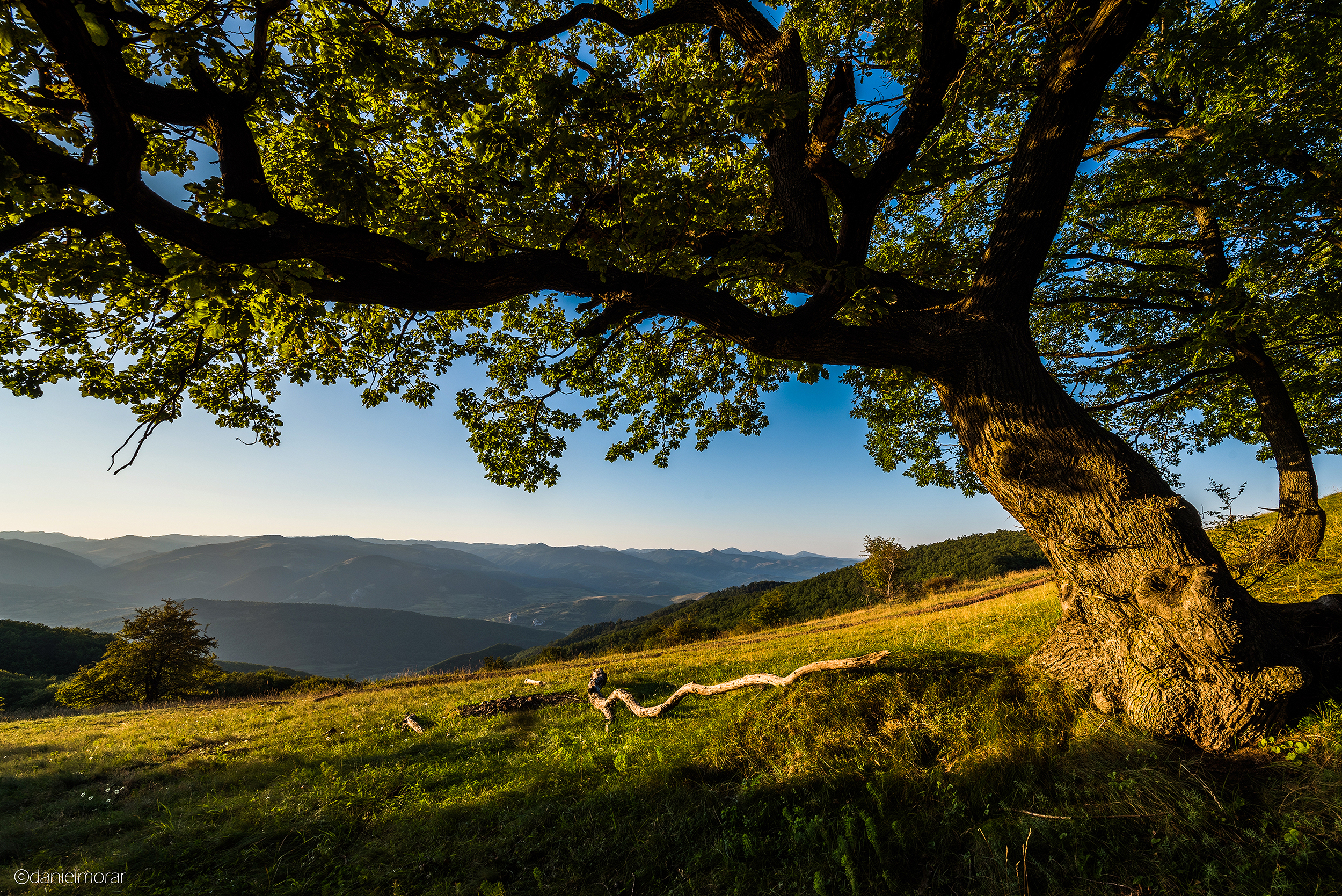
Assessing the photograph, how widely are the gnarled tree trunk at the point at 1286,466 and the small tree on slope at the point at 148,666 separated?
140ft

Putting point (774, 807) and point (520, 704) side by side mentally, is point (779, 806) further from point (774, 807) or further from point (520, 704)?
point (520, 704)

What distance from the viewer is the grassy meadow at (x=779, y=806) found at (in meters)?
2.72

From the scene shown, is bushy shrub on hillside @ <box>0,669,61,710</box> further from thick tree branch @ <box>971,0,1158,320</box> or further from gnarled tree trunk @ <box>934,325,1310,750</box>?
thick tree branch @ <box>971,0,1158,320</box>

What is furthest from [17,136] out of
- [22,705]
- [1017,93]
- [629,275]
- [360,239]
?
[22,705]

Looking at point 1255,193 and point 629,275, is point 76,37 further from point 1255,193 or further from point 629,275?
point 1255,193

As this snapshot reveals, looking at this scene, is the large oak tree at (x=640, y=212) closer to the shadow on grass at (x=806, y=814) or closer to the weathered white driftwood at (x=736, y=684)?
the shadow on grass at (x=806, y=814)

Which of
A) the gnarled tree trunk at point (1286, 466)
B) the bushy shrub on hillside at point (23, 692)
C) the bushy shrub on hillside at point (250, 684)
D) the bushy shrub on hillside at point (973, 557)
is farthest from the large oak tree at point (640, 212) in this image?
the bushy shrub on hillside at point (973, 557)

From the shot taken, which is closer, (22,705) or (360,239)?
(360,239)

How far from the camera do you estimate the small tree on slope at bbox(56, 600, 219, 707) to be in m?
24.7

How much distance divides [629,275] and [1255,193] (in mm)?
9262

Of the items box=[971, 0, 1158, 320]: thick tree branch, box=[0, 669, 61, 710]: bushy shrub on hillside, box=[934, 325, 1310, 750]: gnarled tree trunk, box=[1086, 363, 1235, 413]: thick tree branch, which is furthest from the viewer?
box=[0, 669, 61, 710]: bushy shrub on hillside

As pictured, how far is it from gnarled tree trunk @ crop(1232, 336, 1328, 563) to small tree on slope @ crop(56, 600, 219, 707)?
140 ft

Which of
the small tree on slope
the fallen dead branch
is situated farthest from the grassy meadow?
the small tree on slope

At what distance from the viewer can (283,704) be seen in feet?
50.7
